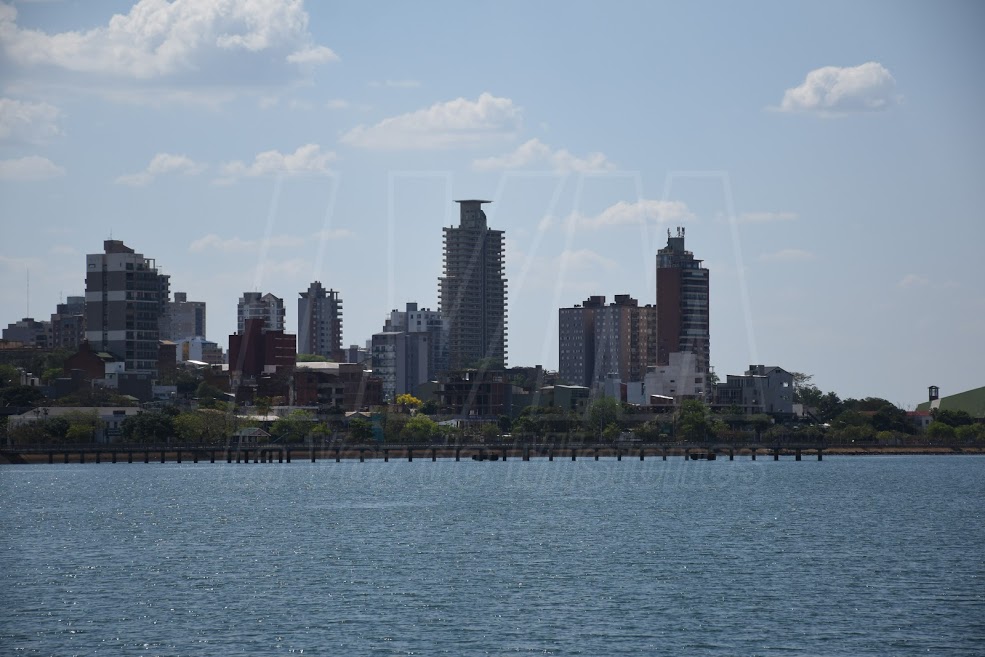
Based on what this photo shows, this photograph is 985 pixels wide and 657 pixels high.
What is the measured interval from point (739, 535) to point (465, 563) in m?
25.4

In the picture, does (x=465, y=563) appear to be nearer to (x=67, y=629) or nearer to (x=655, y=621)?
(x=655, y=621)

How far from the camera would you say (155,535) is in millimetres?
102250

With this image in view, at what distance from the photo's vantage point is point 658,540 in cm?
9725

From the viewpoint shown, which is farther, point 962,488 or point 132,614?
point 962,488

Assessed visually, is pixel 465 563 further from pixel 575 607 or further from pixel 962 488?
pixel 962 488

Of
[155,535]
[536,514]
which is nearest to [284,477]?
[536,514]

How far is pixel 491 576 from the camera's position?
7806 cm

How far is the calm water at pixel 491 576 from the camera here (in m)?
59.8

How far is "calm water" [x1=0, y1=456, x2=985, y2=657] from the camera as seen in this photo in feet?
196

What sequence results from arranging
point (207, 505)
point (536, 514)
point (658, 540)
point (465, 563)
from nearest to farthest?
point (465, 563)
point (658, 540)
point (536, 514)
point (207, 505)

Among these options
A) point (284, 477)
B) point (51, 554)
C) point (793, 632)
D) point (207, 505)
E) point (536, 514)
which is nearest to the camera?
point (793, 632)

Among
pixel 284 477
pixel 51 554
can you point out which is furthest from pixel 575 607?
pixel 284 477

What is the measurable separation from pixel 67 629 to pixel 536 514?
6208 cm

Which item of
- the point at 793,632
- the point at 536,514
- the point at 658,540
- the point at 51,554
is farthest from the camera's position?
the point at 536,514
